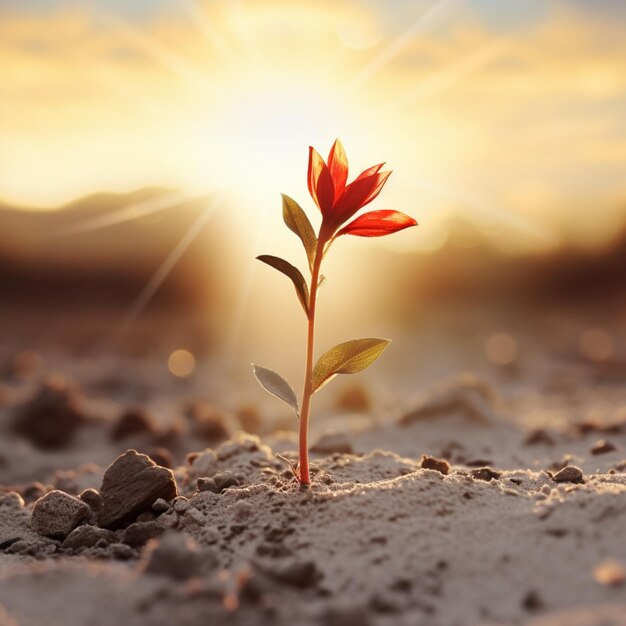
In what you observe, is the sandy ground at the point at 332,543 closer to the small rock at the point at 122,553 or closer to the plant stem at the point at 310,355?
the small rock at the point at 122,553

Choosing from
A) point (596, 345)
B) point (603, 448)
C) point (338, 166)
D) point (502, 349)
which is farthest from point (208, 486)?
point (596, 345)

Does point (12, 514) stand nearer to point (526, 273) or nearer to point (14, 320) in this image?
point (14, 320)

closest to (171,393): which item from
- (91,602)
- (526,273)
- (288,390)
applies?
(288,390)

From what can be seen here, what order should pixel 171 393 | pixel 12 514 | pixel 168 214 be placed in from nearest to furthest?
pixel 12 514, pixel 171 393, pixel 168 214

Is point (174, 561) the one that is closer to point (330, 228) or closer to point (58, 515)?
point (58, 515)

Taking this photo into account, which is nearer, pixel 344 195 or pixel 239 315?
pixel 344 195

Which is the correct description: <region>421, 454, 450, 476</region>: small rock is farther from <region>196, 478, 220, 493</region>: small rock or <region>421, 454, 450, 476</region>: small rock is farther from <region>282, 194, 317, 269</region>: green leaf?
<region>282, 194, 317, 269</region>: green leaf
